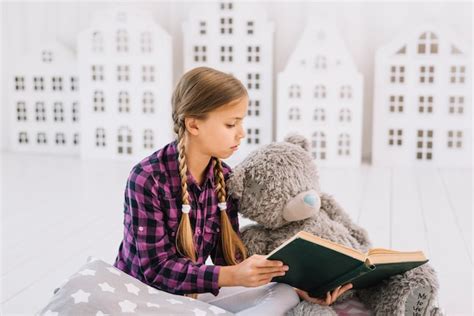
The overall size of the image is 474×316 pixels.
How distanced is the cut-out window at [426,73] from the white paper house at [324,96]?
0.92ft

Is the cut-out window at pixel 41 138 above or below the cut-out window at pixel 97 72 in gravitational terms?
below

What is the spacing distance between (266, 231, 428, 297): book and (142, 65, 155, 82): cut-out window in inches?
85.4

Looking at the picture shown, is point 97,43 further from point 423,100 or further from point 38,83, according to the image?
point 423,100

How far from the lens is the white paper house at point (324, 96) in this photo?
319cm

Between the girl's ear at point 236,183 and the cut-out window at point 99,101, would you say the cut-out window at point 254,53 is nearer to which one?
the cut-out window at point 99,101

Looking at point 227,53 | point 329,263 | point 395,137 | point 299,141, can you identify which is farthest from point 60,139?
point 329,263

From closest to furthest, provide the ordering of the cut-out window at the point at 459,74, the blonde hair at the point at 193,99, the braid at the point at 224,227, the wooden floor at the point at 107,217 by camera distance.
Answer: the blonde hair at the point at 193,99, the braid at the point at 224,227, the wooden floor at the point at 107,217, the cut-out window at the point at 459,74

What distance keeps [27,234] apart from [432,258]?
1176 mm

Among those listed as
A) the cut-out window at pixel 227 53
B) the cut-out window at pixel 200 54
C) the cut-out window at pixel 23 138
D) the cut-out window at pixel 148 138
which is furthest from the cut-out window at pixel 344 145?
the cut-out window at pixel 23 138

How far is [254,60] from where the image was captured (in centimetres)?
332

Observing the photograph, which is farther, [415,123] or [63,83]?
[63,83]

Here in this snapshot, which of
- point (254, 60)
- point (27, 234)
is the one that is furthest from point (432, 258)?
point (254, 60)

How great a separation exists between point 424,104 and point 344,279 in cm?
213

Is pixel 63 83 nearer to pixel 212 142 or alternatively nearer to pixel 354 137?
pixel 354 137
